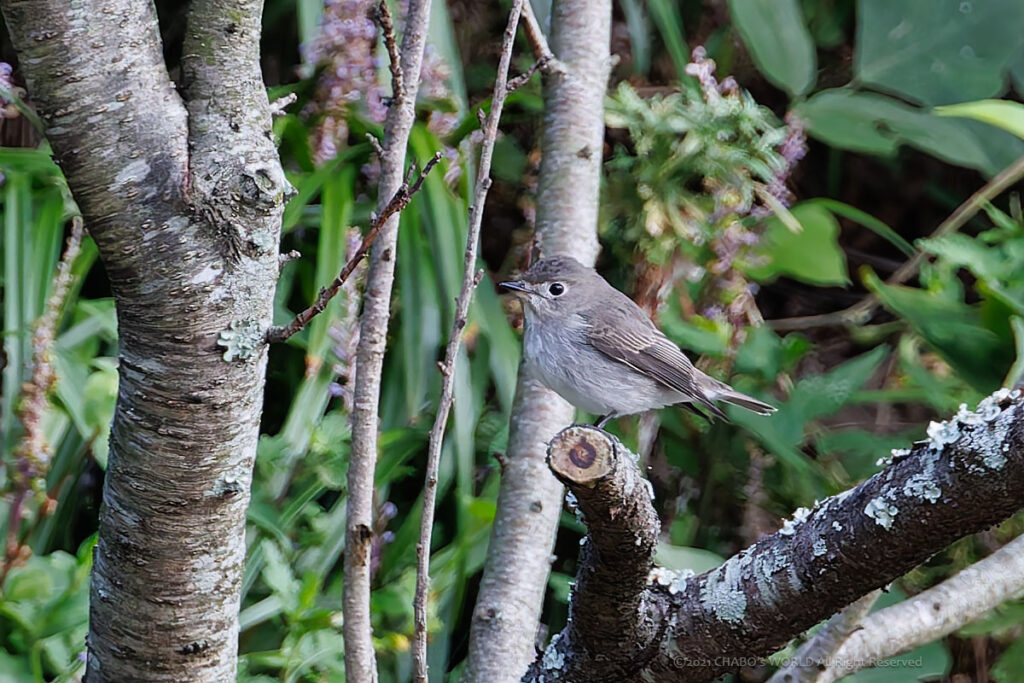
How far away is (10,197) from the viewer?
9.52 feet

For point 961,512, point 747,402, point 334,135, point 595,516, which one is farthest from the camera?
point 334,135

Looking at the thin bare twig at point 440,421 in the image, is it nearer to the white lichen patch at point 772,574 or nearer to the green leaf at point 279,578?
the white lichen patch at point 772,574

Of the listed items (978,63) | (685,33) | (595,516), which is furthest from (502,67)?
(685,33)

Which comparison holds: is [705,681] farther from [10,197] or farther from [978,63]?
[978,63]

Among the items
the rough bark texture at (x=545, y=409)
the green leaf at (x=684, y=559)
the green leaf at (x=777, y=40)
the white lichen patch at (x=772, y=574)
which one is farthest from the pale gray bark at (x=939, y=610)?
the green leaf at (x=777, y=40)

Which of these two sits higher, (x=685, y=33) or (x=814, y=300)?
(x=685, y=33)

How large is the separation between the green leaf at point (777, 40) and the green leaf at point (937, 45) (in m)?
0.19

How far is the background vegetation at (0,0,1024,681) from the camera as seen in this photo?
A: 2.56 metres

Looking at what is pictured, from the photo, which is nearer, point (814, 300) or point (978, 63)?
point (978, 63)

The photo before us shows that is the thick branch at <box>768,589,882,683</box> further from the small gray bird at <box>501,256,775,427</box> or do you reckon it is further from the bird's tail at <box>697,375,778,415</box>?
the bird's tail at <box>697,375,778,415</box>

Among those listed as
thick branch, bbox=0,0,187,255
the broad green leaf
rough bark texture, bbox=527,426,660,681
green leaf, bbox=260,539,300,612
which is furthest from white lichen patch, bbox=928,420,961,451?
the broad green leaf

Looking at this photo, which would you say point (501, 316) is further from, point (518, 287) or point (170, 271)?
point (170, 271)

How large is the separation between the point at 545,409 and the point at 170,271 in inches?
38.9

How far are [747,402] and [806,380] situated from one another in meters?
0.49
